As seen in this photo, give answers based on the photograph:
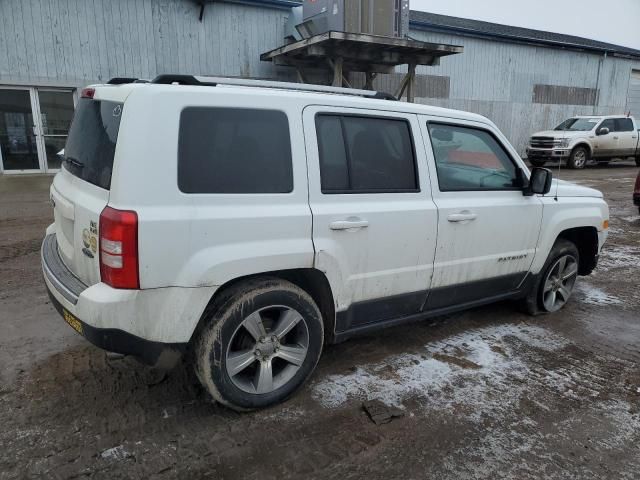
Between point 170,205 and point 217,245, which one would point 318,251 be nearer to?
point 217,245

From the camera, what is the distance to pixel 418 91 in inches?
712

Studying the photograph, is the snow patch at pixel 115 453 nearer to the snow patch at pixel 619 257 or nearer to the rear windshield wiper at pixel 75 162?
the rear windshield wiper at pixel 75 162

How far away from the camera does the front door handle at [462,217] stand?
3.59m

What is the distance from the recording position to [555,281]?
473 centimetres

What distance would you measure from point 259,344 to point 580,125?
19.2m

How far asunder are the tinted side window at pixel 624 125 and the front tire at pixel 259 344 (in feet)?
65.2

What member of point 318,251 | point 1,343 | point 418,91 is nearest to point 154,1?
point 418,91

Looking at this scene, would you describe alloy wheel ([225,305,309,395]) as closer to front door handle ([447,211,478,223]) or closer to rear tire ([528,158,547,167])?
front door handle ([447,211,478,223])

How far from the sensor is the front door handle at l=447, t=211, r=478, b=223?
3.59 meters

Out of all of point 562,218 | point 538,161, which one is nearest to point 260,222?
point 562,218

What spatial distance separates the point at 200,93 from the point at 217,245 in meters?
0.81

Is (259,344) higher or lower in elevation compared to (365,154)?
lower

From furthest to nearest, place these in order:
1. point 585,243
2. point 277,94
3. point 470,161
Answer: point 585,243 < point 470,161 < point 277,94

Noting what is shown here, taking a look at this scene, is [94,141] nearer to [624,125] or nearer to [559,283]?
[559,283]
